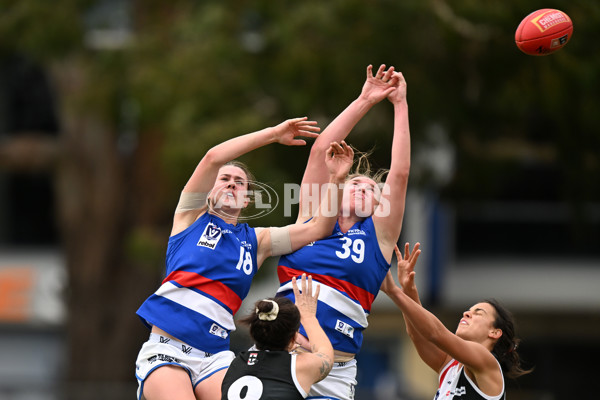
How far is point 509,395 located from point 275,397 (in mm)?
9131

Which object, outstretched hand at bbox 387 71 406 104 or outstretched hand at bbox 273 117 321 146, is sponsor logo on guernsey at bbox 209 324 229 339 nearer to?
outstretched hand at bbox 273 117 321 146

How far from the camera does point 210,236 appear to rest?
4.74m

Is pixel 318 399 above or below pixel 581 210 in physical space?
below

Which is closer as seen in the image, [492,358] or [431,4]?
[492,358]

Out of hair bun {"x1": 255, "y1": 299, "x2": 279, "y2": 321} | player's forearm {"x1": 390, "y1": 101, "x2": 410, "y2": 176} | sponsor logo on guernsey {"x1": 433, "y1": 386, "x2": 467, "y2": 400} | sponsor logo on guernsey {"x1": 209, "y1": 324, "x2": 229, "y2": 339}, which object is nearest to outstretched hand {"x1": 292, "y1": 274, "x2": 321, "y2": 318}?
hair bun {"x1": 255, "y1": 299, "x2": 279, "y2": 321}

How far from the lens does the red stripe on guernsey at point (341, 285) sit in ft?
15.6

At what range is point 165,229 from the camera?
40.2 feet

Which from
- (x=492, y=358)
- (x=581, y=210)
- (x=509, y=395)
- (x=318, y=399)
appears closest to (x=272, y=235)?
(x=318, y=399)

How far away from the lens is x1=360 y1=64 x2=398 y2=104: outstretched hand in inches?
199

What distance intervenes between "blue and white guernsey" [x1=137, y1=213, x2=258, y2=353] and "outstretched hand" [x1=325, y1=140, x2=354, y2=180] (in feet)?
2.08

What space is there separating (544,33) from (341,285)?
2235 mm

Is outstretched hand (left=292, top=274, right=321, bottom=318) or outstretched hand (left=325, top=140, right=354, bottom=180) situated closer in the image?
outstretched hand (left=292, top=274, right=321, bottom=318)

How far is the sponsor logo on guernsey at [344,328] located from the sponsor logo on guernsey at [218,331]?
59 centimetres

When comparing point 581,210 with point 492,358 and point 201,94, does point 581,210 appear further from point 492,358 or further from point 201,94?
point 492,358
